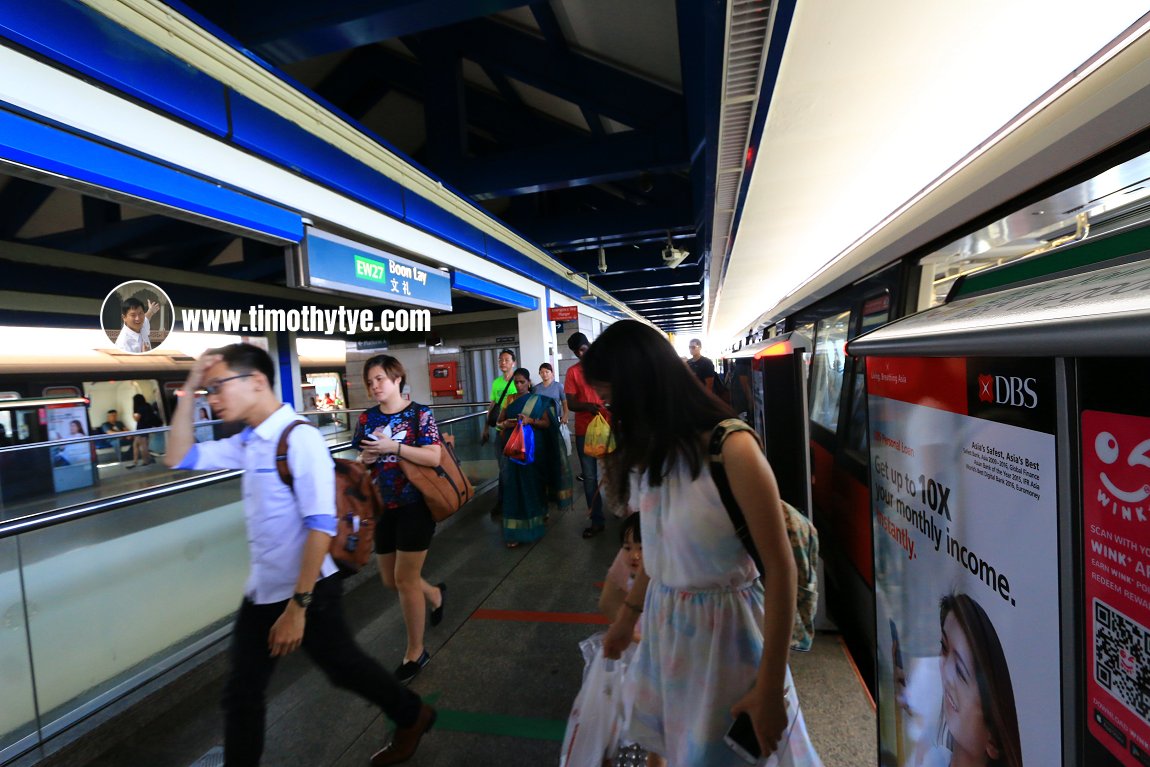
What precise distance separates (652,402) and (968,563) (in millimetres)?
722

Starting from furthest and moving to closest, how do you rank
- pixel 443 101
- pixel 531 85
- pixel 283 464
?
pixel 443 101, pixel 531 85, pixel 283 464

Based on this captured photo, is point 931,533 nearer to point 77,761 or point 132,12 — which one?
point 77,761

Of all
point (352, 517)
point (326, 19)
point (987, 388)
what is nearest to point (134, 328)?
point (326, 19)

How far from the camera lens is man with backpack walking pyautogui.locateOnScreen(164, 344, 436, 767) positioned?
72.3 inches

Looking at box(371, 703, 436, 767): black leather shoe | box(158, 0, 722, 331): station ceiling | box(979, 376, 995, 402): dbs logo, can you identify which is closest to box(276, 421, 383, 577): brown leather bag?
box(371, 703, 436, 767): black leather shoe

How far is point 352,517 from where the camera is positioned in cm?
218

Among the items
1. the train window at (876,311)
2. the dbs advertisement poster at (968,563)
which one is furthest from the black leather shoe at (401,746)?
the train window at (876,311)

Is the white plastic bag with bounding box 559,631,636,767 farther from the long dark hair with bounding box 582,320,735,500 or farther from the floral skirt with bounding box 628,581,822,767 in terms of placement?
the long dark hair with bounding box 582,320,735,500

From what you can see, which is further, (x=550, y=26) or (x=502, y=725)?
(x=550, y=26)

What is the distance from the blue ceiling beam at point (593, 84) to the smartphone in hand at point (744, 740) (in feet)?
16.6

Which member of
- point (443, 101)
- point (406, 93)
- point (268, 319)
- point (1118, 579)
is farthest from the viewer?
point (268, 319)

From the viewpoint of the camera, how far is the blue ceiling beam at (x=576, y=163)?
5129 millimetres

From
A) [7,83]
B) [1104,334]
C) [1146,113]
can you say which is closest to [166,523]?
[7,83]

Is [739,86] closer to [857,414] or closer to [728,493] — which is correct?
[728,493]
